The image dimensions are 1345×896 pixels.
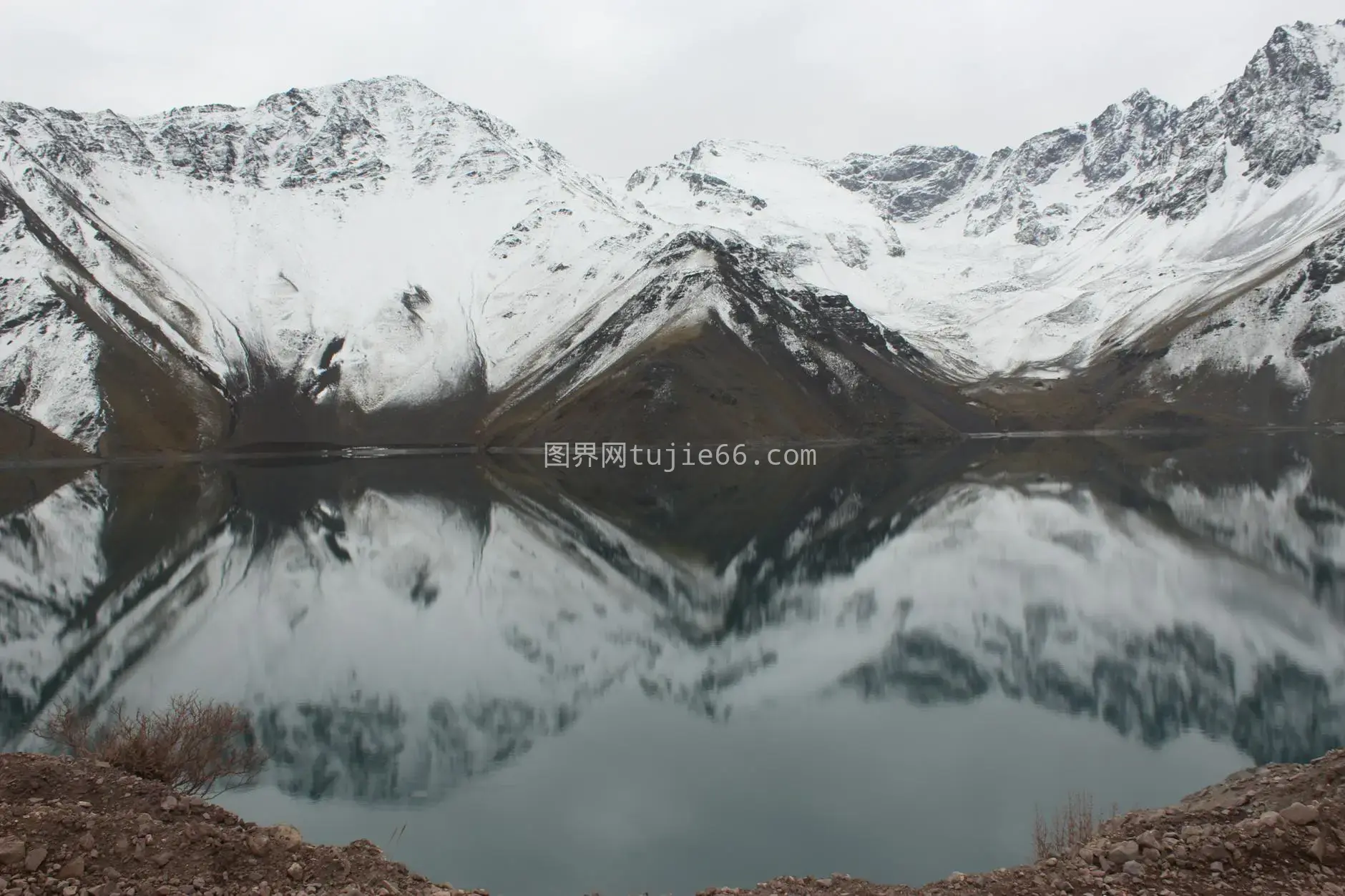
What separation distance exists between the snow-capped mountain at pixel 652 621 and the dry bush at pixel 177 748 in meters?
2.35

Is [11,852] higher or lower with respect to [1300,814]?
lower

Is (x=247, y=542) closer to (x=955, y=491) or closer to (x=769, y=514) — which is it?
(x=769, y=514)

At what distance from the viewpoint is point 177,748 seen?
930 inches

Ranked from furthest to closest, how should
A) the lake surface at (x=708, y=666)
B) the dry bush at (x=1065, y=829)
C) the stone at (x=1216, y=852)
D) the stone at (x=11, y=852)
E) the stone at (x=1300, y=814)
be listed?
the lake surface at (x=708, y=666) → the dry bush at (x=1065, y=829) → the stone at (x=1300, y=814) → the stone at (x=1216, y=852) → the stone at (x=11, y=852)

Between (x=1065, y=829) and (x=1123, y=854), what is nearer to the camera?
(x=1123, y=854)

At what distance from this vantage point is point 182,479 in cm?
16225

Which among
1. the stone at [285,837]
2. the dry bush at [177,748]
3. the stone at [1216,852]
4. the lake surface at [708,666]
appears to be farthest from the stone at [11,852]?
the stone at [1216,852]

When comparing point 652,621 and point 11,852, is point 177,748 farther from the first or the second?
point 652,621

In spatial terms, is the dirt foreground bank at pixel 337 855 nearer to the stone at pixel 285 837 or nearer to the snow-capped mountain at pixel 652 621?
the stone at pixel 285 837

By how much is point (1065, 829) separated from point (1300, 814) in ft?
22.1

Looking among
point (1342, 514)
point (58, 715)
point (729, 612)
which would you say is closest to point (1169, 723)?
point (729, 612)

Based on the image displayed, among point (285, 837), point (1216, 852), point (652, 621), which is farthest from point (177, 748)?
point (652, 621)

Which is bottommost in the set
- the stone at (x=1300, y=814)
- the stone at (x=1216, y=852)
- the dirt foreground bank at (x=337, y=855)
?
the dirt foreground bank at (x=337, y=855)

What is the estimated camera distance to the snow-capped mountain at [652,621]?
3447cm
